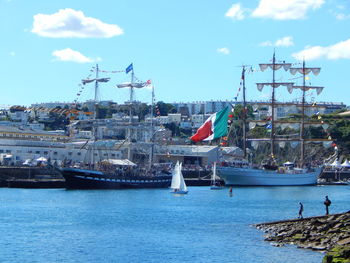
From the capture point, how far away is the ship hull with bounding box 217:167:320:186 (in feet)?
314

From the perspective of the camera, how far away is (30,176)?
3378 inches

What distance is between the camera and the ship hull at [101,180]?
3041 inches

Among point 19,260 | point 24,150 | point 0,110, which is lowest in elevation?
point 19,260

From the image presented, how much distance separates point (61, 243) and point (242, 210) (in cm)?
2173

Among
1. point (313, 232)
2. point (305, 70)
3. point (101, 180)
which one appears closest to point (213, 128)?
point (101, 180)

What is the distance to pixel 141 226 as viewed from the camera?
46.2 m

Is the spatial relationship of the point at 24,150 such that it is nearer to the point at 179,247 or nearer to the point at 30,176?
the point at 30,176

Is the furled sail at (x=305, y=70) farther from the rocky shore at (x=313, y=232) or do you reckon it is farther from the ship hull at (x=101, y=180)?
the rocky shore at (x=313, y=232)

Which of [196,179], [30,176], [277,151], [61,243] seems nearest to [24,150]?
[30,176]

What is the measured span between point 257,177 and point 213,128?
10.7 m

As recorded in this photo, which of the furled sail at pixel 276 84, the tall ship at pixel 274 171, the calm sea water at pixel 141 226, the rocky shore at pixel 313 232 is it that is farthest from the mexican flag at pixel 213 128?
the rocky shore at pixel 313 232

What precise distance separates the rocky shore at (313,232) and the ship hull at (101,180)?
36497 millimetres

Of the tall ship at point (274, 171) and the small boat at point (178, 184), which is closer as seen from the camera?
the small boat at point (178, 184)

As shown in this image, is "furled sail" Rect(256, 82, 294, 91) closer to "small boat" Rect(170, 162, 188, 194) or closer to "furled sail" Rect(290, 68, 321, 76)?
"furled sail" Rect(290, 68, 321, 76)
